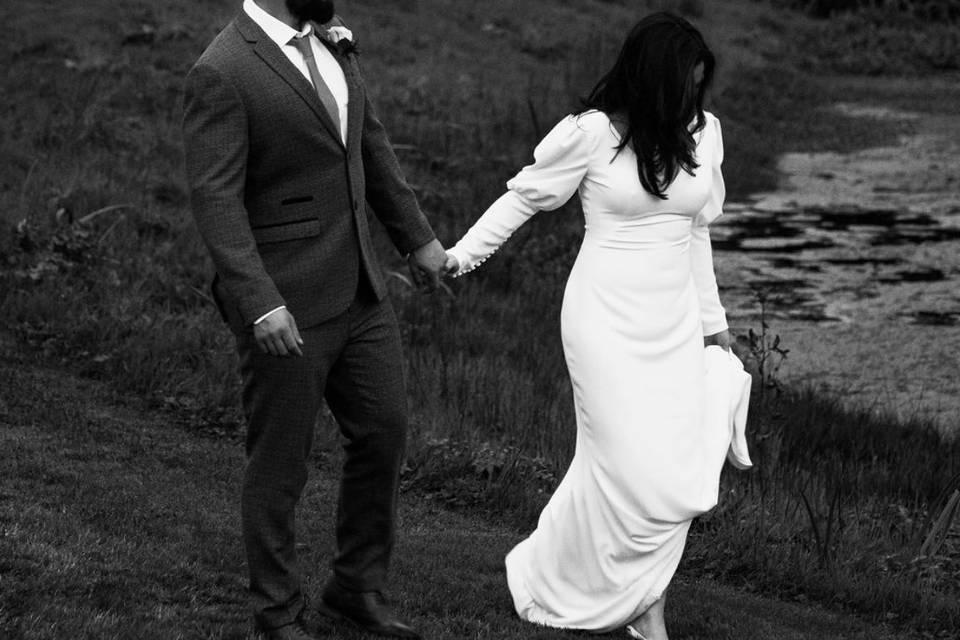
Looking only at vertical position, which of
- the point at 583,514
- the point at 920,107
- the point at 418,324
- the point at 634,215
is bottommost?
the point at 920,107

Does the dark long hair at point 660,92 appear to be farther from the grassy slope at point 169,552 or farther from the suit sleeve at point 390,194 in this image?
the grassy slope at point 169,552

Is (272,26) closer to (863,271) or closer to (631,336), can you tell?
(631,336)

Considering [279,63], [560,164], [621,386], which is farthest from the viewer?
[560,164]

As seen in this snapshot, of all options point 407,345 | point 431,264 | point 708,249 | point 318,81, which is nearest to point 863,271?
point 407,345

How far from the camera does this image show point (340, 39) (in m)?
4.74

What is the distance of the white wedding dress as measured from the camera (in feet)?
16.6

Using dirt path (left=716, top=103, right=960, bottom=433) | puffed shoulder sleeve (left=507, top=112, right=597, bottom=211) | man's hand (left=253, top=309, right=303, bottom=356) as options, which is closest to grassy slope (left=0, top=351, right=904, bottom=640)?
man's hand (left=253, top=309, right=303, bottom=356)

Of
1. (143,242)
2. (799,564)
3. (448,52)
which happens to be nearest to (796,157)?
(448,52)

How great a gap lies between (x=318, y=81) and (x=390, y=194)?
54 cm

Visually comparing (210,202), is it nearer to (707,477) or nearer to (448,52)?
(707,477)

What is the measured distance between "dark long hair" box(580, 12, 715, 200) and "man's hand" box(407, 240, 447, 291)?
0.73 metres

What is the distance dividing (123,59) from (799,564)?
11071 mm

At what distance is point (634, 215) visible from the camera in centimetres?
516

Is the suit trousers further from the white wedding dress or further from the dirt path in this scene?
the dirt path
